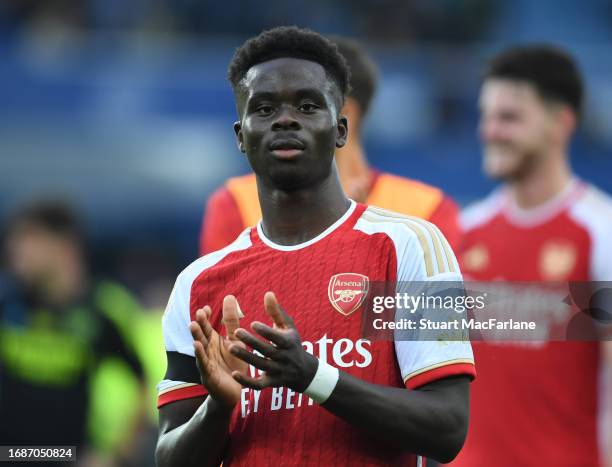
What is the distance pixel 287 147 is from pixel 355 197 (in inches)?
69.4

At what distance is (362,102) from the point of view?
5520 millimetres

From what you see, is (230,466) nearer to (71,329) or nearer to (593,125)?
(71,329)

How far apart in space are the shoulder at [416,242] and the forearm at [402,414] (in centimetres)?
36

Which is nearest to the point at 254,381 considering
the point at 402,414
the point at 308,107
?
the point at 402,414

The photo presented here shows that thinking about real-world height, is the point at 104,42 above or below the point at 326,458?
above

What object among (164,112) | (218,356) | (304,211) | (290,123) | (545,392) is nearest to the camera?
(218,356)

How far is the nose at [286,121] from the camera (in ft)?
11.1

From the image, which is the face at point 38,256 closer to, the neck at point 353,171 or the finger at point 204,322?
the neck at point 353,171

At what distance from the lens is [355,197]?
5.15 m

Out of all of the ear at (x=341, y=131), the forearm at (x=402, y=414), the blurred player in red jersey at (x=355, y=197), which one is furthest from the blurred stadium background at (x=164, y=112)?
the forearm at (x=402, y=414)

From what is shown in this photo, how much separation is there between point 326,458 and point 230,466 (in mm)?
312

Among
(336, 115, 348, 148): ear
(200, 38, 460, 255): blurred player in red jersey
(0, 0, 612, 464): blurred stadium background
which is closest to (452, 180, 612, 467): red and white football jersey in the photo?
(200, 38, 460, 255): blurred player in red jersey

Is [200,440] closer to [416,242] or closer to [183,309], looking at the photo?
[183,309]

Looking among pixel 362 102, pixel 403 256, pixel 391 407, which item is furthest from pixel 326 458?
pixel 362 102
